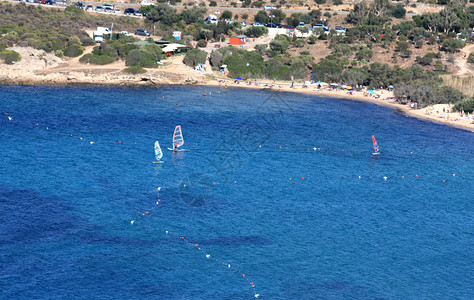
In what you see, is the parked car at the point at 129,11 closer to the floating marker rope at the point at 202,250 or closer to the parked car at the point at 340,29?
the parked car at the point at 340,29

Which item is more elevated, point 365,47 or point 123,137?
point 365,47

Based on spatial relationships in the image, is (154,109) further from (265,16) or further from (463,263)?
(265,16)

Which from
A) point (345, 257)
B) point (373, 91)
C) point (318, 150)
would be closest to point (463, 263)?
point (345, 257)

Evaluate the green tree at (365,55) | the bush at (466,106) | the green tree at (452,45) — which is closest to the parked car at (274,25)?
the green tree at (365,55)

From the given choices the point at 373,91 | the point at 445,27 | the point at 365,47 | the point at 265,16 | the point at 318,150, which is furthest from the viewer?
the point at 265,16

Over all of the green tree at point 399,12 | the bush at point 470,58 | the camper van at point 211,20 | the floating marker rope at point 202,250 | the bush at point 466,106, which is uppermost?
the green tree at point 399,12

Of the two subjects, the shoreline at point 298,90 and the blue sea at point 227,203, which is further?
the shoreline at point 298,90
